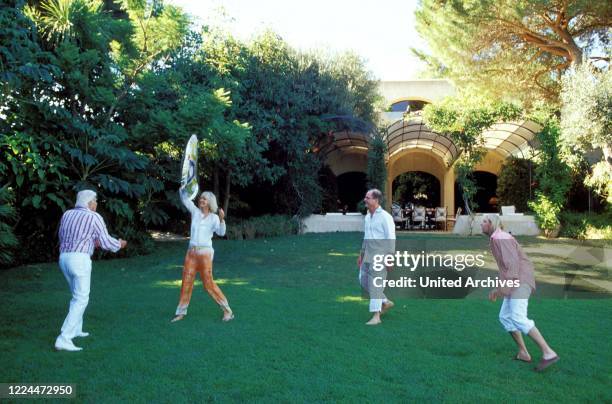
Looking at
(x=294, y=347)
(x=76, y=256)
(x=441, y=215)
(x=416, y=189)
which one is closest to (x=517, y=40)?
(x=441, y=215)

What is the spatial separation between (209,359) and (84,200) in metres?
2.23

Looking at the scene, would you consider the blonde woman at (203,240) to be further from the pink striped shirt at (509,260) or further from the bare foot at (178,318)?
the pink striped shirt at (509,260)

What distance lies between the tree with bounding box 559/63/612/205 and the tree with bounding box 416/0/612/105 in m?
1.74

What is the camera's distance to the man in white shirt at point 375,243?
6.79m

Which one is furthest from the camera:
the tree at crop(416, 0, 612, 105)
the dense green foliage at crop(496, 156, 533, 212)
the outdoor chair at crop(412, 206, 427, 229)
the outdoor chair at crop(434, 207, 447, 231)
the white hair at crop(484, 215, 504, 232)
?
the outdoor chair at crop(412, 206, 427, 229)

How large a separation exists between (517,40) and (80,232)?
18528 millimetres

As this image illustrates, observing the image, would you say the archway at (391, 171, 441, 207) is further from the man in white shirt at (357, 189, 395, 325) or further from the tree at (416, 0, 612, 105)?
the man in white shirt at (357, 189, 395, 325)

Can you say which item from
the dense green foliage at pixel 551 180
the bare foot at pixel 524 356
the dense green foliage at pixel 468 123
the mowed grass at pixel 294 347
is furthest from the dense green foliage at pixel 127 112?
the dense green foliage at pixel 551 180

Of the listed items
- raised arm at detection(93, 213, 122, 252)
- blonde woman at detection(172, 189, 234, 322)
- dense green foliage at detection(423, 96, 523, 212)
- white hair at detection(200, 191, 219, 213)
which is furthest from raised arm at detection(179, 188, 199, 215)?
dense green foliage at detection(423, 96, 523, 212)

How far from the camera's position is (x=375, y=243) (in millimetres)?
6828

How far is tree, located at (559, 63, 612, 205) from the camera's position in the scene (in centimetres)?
1623

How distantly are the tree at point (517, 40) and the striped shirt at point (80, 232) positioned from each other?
16693 millimetres

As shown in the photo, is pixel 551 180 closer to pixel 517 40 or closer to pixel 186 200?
pixel 517 40

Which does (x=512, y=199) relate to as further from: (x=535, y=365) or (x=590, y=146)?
(x=535, y=365)
